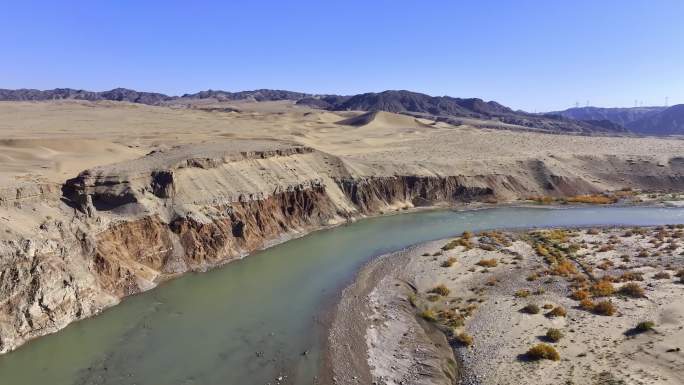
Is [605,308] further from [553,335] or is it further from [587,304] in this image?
[553,335]

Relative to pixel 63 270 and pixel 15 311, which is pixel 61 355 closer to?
pixel 15 311

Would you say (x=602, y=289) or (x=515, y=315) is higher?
(x=602, y=289)

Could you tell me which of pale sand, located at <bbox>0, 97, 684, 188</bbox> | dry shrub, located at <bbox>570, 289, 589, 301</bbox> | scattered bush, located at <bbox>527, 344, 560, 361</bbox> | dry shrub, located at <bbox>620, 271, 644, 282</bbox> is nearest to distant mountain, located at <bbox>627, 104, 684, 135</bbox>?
pale sand, located at <bbox>0, 97, 684, 188</bbox>

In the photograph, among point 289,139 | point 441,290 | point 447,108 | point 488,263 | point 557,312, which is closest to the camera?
point 557,312

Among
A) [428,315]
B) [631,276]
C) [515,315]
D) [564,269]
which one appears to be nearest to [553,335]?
[515,315]

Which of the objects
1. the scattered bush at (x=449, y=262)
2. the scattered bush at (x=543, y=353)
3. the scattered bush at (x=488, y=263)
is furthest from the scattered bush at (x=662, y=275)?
the scattered bush at (x=543, y=353)

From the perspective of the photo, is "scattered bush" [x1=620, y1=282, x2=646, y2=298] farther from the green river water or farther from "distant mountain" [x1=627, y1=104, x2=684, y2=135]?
"distant mountain" [x1=627, y1=104, x2=684, y2=135]

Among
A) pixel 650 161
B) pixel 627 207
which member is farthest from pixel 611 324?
pixel 650 161
